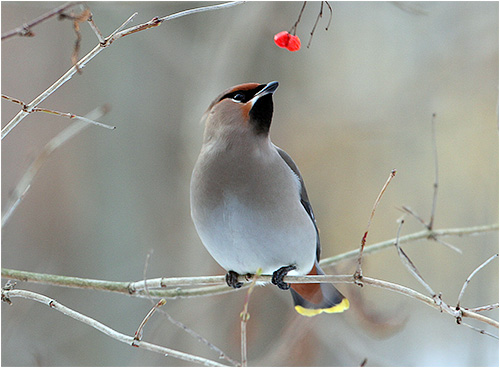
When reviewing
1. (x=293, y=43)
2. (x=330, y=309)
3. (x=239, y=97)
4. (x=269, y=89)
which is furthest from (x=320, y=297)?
(x=293, y=43)

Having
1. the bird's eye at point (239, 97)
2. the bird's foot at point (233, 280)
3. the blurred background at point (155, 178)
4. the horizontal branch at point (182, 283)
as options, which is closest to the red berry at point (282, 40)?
the bird's eye at point (239, 97)

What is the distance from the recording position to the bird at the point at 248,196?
2.49m

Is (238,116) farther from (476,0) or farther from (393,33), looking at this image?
(393,33)

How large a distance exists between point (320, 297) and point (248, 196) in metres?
0.90

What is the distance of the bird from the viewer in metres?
2.49

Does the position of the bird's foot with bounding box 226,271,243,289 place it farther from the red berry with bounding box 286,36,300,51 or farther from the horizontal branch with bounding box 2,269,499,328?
the red berry with bounding box 286,36,300,51

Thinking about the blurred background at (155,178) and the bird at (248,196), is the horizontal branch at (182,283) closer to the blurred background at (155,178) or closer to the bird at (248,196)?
the bird at (248,196)

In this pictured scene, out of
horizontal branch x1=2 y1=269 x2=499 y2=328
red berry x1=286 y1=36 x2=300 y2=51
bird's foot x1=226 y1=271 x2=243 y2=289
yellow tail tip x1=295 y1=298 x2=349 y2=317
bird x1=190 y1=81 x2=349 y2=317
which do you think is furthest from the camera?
yellow tail tip x1=295 y1=298 x2=349 y2=317

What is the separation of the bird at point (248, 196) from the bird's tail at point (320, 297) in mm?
353

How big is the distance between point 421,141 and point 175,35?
A: 3.17 m

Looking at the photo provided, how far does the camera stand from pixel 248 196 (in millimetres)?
2477

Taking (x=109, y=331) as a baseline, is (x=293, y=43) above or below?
above

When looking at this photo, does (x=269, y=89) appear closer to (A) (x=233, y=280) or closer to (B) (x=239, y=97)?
(B) (x=239, y=97)

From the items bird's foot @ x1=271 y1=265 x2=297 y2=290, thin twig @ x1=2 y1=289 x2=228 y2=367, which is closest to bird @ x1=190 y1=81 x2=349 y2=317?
bird's foot @ x1=271 y1=265 x2=297 y2=290
